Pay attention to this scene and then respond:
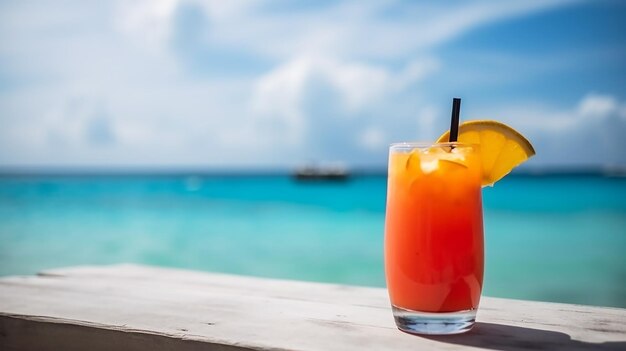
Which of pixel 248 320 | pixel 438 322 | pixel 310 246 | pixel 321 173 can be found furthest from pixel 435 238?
pixel 321 173

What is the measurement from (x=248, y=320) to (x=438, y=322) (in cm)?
31

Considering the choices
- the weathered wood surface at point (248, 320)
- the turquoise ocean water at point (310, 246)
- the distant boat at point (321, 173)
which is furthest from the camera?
the distant boat at point (321, 173)

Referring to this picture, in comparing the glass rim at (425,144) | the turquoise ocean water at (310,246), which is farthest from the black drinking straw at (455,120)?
the turquoise ocean water at (310,246)

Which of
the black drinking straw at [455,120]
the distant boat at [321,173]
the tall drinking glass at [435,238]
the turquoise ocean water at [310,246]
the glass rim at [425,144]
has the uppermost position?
the distant boat at [321,173]

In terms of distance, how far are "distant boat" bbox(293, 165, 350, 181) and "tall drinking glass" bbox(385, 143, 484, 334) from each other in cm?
3822

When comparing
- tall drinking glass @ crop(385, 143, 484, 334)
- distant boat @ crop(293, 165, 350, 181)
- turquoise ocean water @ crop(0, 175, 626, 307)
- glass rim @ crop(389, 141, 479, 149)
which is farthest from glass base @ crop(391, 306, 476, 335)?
distant boat @ crop(293, 165, 350, 181)

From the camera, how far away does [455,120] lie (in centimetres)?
102

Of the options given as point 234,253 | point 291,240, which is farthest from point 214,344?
point 291,240

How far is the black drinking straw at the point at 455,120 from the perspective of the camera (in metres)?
1.02

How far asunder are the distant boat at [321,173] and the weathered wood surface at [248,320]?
124 feet

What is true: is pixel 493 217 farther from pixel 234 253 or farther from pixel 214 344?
pixel 214 344

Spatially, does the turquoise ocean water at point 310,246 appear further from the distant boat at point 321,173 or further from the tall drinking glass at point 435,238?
the distant boat at point 321,173

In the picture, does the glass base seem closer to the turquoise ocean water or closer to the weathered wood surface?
the weathered wood surface

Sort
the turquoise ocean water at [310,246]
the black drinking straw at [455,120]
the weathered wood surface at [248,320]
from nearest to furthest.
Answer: the weathered wood surface at [248,320], the black drinking straw at [455,120], the turquoise ocean water at [310,246]
